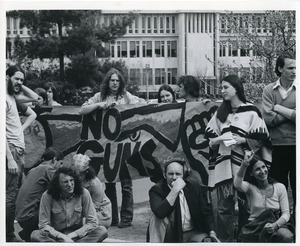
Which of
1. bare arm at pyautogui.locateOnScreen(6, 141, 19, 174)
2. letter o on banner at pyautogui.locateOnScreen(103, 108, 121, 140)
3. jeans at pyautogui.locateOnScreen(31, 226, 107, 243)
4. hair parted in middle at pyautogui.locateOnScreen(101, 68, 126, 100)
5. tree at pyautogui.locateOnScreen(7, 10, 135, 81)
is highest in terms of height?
tree at pyautogui.locateOnScreen(7, 10, 135, 81)

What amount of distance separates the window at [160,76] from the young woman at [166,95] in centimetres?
305

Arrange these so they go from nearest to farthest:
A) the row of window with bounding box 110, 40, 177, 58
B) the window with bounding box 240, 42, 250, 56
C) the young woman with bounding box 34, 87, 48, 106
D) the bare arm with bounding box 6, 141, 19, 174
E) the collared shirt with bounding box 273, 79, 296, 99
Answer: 1. the collared shirt with bounding box 273, 79, 296, 99
2. the bare arm with bounding box 6, 141, 19, 174
3. the young woman with bounding box 34, 87, 48, 106
4. the window with bounding box 240, 42, 250, 56
5. the row of window with bounding box 110, 40, 177, 58

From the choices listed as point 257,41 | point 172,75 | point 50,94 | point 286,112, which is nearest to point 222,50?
point 257,41

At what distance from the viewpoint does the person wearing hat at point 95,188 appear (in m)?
6.81

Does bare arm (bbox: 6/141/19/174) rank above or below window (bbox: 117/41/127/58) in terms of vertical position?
below

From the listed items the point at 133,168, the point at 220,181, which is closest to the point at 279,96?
the point at 220,181

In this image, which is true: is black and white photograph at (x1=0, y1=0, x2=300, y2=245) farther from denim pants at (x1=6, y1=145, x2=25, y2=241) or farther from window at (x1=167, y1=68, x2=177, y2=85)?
window at (x1=167, y1=68, x2=177, y2=85)

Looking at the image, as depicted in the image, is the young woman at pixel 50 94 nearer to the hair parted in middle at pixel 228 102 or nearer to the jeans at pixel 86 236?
the jeans at pixel 86 236

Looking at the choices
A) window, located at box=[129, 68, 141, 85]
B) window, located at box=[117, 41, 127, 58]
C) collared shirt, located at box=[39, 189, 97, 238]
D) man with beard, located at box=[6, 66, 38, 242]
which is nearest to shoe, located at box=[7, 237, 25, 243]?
man with beard, located at box=[6, 66, 38, 242]

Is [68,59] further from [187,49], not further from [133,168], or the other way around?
[133,168]

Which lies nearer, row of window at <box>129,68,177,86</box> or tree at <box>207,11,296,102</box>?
tree at <box>207,11,296,102</box>

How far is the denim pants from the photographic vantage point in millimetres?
6812

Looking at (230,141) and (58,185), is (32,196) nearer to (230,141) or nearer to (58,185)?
(58,185)

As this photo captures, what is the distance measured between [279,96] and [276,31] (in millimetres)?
2828
